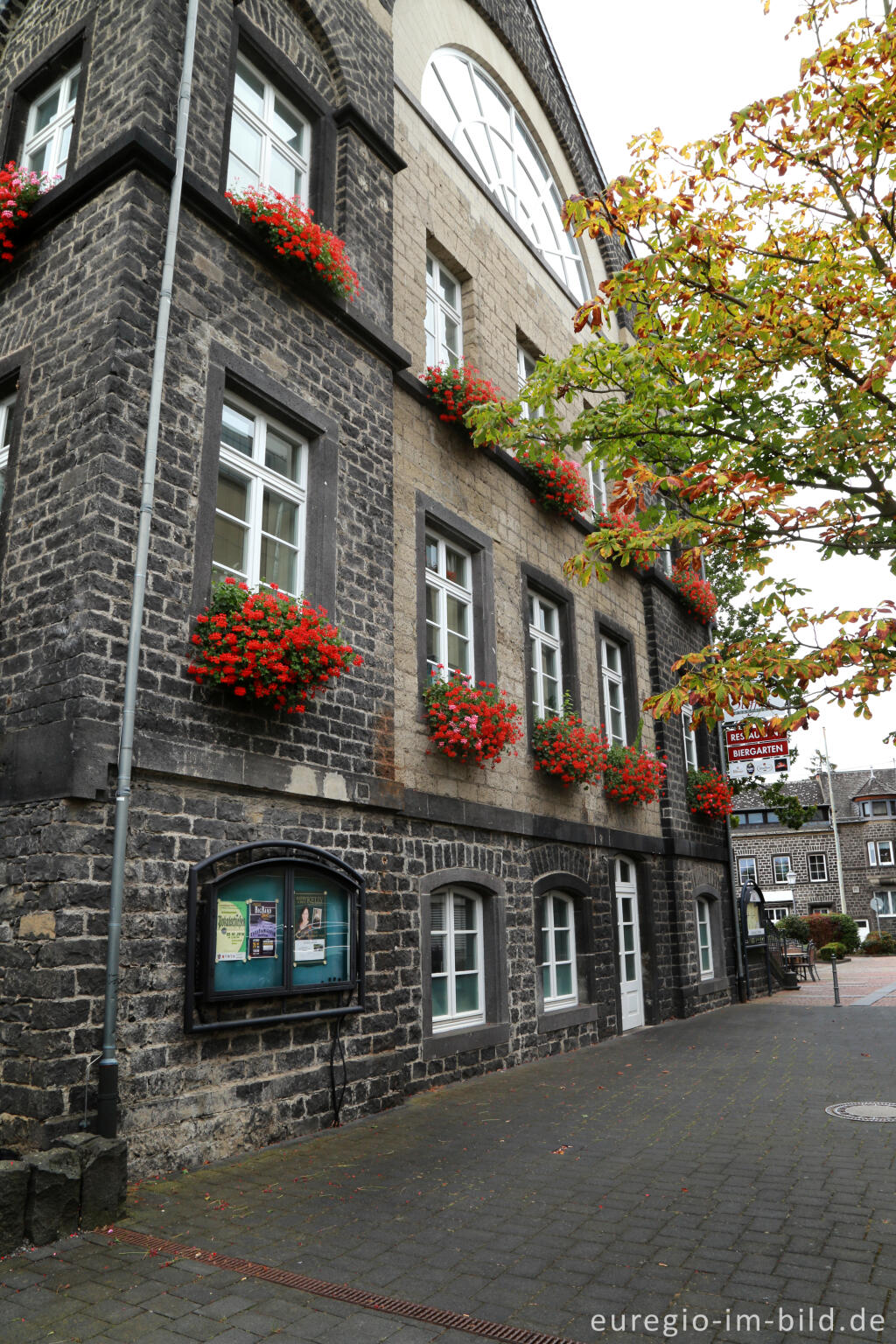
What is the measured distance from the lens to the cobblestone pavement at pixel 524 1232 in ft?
12.0

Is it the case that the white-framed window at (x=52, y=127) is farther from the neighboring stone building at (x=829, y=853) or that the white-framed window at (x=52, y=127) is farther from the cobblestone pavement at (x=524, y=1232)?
the neighboring stone building at (x=829, y=853)

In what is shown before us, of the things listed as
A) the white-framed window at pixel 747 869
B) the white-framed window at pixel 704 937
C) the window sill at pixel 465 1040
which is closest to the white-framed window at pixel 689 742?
the white-framed window at pixel 704 937

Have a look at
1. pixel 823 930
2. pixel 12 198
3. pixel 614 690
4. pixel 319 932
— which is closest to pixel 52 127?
pixel 12 198

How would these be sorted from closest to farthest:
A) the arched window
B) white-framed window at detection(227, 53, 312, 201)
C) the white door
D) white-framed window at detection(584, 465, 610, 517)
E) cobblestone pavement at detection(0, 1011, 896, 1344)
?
cobblestone pavement at detection(0, 1011, 896, 1344) → white-framed window at detection(227, 53, 312, 201) → the arched window → the white door → white-framed window at detection(584, 465, 610, 517)

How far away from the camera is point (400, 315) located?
10.0 m

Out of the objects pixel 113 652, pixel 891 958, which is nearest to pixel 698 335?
pixel 113 652

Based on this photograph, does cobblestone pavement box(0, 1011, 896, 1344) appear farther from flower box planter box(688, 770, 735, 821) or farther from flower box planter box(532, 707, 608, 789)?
flower box planter box(688, 770, 735, 821)

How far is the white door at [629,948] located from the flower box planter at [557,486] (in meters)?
5.03

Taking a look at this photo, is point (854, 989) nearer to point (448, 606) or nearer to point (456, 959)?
point (456, 959)

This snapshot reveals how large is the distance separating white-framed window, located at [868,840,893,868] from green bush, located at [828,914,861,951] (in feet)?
29.2

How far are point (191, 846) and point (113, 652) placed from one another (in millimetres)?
1362

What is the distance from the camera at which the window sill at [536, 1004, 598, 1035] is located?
1065cm

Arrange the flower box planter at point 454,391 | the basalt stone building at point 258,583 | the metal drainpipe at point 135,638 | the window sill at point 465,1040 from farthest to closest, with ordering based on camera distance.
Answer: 1. the flower box planter at point 454,391
2. the window sill at point 465,1040
3. the basalt stone building at point 258,583
4. the metal drainpipe at point 135,638

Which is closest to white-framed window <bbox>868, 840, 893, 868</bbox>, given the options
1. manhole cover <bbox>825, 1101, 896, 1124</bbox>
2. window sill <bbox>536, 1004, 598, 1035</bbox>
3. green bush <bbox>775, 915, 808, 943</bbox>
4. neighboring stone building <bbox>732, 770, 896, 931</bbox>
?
neighboring stone building <bbox>732, 770, 896, 931</bbox>
